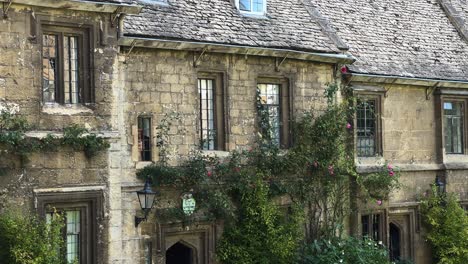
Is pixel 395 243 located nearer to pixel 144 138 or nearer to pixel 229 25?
pixel 229 25

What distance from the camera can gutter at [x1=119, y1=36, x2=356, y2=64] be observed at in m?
17.5

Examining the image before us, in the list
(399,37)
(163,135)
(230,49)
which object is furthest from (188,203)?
(399,37)

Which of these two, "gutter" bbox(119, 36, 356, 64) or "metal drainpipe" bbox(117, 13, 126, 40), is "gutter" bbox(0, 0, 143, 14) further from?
"gutter" bbox(119, 36, 356, 64)

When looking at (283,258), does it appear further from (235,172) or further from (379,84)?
(379,84)

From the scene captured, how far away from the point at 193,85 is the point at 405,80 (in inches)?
270

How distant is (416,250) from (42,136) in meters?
12.1

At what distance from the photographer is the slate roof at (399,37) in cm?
2327

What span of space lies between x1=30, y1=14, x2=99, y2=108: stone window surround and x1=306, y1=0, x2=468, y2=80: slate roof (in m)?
7.86

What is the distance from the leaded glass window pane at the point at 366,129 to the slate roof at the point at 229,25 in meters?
2.31

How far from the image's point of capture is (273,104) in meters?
20.5

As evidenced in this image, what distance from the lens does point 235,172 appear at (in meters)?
18.9

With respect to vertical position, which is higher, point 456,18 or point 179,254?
point 456,18

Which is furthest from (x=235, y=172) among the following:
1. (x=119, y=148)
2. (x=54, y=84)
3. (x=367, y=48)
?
(x=367, y=48)

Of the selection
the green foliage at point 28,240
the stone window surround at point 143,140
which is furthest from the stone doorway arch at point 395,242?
the green foliage at point 28,240
